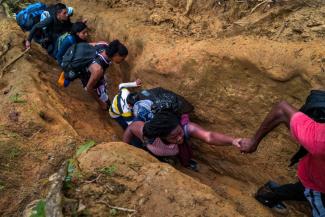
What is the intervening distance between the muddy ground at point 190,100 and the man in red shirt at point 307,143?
66cm

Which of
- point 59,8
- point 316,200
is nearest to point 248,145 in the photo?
point 316,200

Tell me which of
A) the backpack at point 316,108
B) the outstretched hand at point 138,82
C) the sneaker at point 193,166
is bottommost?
the sneaker at point 193,166

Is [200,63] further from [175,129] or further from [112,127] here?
[112,127]

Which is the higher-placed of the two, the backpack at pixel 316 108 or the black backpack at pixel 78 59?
the backpack at pixel 316 108

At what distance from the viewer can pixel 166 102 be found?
171 inches

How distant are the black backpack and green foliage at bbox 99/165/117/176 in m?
2.17

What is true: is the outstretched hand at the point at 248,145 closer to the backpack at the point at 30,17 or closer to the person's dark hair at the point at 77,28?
the person's dark hair at the point at 77,28

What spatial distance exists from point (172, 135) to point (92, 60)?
6.06 feet

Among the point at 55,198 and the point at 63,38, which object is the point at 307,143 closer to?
the point at 55,198

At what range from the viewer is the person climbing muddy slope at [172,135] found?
13.1ft

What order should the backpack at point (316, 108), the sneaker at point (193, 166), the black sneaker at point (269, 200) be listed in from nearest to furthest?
the backpack at point (316, 108), the black sneaker at point (269, 200), the sneaker at point (193, 166)

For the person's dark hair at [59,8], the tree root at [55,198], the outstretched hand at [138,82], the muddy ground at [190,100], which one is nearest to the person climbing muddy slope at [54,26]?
the person's dark hair at [59,8]

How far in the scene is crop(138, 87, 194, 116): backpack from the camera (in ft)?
14.1

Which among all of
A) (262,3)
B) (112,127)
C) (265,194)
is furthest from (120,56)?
(265,194)
